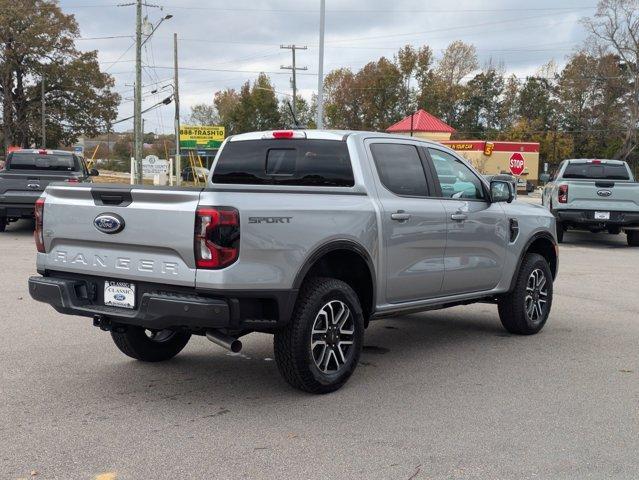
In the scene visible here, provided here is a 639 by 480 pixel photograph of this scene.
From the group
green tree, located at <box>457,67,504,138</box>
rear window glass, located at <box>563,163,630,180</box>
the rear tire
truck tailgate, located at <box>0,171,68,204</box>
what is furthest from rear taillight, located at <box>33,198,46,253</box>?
green tree, located at <box>457,67,504,138</box>

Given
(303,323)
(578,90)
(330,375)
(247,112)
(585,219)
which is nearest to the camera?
(303,323)

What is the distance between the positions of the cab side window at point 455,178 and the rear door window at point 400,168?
266 millimetres

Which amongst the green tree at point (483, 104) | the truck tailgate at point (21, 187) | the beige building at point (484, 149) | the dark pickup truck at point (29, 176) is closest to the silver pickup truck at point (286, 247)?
the dark pickup truck at point (29, 176)

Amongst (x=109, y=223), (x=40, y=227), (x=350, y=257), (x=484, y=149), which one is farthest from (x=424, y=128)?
(x=109, y=223)

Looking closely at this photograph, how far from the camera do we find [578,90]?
89375 mm

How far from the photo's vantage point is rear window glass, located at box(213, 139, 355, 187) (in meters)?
5.71

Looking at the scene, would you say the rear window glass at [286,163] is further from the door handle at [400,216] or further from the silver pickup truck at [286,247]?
the door handle at [400,216]

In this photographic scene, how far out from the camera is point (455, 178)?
6633 millimetres

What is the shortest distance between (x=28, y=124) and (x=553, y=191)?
180 feet

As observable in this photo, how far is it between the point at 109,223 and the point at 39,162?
531 inches

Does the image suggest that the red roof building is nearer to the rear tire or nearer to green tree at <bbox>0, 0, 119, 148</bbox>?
green tree at <bbox>0, 0, 119, 148</bbox>

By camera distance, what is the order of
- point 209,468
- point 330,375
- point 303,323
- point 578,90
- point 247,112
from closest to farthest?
point 209,468 < point 303,323 < point 330,375 < point 247,112 < point 578,90

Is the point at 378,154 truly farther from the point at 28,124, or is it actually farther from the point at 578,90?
the point at 578,90

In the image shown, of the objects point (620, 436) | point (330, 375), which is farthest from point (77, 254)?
point (620, 436)
